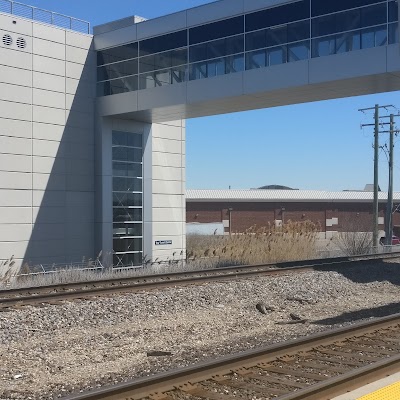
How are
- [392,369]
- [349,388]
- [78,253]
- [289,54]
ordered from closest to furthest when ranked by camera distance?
[349,388]
[392,369]
[289,54]
[78,253]

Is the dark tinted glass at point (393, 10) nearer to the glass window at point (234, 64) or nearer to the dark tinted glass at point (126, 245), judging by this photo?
the glass window at point (234, 64)

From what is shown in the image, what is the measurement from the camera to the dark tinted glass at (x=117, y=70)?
25420 millimetres

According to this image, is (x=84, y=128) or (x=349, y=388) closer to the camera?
(x=349, y=388)

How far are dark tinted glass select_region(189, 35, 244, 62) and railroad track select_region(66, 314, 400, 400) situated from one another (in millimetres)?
14501

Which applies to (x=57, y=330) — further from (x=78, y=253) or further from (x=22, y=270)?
(x=78, y=253)

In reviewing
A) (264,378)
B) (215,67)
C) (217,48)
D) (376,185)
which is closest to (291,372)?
(264,378)

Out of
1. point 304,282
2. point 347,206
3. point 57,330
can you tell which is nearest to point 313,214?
point 347,206

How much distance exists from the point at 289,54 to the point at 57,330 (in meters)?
13.3

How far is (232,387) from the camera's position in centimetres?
738

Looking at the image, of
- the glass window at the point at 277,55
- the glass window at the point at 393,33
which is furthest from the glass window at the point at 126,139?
the glass window at the point at 393,33

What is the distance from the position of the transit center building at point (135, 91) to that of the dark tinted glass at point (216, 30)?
4 cm

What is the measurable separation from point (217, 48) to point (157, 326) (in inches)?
531

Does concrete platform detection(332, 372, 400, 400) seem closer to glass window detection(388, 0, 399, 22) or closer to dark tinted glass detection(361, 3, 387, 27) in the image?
glass window detection(388, 0, 399, 22)

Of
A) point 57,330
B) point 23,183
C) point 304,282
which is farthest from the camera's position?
point 23,183
